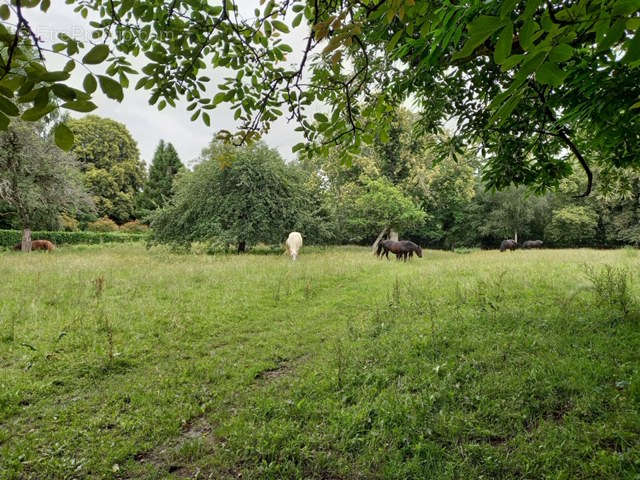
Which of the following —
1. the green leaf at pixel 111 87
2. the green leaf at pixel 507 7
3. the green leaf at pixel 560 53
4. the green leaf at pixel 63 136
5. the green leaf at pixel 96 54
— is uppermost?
the green leaf at pixel 507 7

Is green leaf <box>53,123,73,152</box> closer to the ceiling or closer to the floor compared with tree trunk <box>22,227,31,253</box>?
closer to the ceiling

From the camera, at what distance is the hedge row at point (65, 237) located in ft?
75.5

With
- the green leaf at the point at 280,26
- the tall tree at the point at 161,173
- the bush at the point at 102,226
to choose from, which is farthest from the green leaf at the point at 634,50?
the tall tree at the point at 161,173

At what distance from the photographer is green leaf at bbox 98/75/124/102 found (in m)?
1.01

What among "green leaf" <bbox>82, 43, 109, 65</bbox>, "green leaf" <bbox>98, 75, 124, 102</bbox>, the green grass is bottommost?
the green grass

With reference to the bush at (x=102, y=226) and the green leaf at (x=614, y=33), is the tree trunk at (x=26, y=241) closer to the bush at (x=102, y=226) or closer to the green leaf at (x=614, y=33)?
the bush at (x=102, y=226)

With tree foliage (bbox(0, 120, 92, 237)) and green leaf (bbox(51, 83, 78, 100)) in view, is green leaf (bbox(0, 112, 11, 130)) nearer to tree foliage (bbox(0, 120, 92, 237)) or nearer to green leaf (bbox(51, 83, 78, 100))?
green leaf (bbox(51, 83, 78, 100))

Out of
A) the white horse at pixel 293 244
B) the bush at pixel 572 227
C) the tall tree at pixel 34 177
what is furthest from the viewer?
the bush at pixel 572 227

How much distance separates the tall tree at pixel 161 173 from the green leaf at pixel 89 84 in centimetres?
4544

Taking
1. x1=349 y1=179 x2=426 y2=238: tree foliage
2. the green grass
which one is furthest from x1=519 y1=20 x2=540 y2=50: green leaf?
x1=349 y1=179 x2=426 y2=238: tree foliage

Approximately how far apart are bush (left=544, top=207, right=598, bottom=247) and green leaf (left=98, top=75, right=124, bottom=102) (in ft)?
124

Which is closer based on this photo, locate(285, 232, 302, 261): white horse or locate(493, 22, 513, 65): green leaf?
locate(493, 22, 513, 65): green leaf

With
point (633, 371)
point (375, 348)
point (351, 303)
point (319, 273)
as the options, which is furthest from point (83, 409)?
point (319, 273)

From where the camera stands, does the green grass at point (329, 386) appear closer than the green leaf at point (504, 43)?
No
